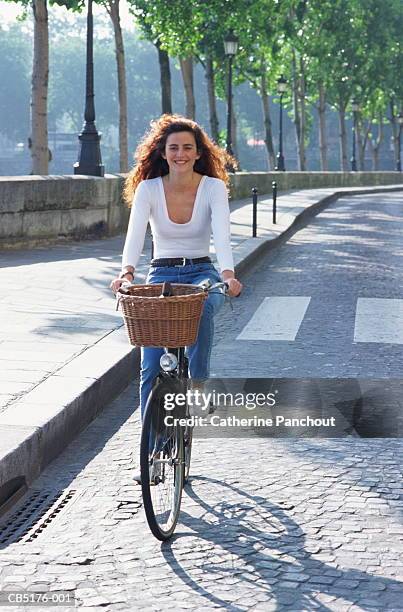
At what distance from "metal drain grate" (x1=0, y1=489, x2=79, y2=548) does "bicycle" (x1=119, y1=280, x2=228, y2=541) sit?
1.78 ft

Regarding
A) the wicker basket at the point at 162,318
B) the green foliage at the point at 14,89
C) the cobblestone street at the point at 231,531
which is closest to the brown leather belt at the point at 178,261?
the wicker basket at the point at 162,318

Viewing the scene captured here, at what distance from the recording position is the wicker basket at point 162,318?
459cm

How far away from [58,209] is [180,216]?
1226 centimetres

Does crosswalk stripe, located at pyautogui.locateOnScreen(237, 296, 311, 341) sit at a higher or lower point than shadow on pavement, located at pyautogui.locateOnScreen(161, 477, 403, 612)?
higher

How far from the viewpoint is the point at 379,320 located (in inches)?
447

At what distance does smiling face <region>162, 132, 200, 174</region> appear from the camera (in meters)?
5.32

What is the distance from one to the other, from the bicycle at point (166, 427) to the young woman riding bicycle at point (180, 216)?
0.54ft

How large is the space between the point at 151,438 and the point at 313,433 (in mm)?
2020

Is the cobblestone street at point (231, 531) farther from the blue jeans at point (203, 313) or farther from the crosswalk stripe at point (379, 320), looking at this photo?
the crosswalk stripe at point (379, 320)

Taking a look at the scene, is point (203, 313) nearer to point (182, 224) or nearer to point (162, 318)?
point (182, 224)

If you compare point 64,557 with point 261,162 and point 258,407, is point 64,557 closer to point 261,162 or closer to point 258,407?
point 258,407

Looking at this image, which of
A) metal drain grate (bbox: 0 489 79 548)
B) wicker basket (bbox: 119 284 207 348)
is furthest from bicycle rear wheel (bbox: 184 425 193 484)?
wicker basket (bbox: 119 284 207 348)

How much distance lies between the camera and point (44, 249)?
16.8m

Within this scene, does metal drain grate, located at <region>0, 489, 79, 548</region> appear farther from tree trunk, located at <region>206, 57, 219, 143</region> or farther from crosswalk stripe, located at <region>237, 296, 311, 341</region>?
tree trunk, located at <region>206, 57, 219, 143</region>
